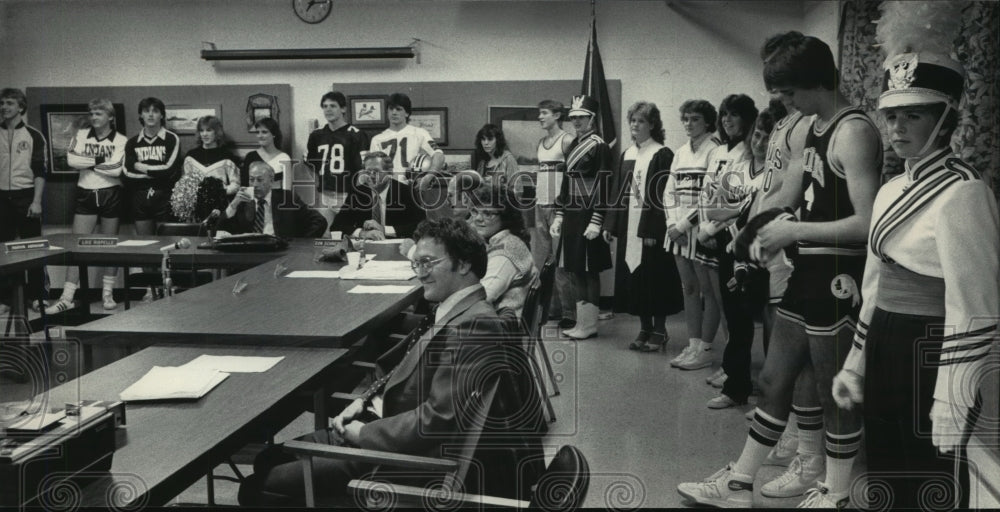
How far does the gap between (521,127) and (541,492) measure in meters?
5.58

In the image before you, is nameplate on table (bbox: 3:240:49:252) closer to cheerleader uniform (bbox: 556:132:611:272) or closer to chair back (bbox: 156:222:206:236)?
chair back (bbox: 156:222:206:236)

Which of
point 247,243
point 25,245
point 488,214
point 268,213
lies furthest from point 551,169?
point 25,245

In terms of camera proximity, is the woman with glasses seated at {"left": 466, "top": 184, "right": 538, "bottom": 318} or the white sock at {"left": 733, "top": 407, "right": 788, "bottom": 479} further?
the woman with glasses seated at {"left": 466, "top": 184, "right": 538, "bottom": 318}

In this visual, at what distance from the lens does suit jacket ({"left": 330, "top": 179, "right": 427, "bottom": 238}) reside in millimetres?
5461

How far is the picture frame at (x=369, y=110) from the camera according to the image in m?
7.14

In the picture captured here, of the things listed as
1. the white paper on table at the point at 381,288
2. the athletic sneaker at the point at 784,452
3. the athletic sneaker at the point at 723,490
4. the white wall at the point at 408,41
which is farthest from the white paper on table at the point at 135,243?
the athletic sneaker at the point at 784,452

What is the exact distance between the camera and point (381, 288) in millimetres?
3557

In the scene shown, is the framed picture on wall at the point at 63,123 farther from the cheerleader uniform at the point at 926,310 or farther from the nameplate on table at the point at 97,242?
the cheerleader uniform at the point at 926,310

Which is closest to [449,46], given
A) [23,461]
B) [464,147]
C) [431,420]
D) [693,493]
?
[464,147]

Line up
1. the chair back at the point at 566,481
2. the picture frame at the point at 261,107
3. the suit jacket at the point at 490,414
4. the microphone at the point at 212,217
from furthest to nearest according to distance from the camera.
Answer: the picture frame at the point at 261,107 → the microphone at the point at 212,217 → the suit jacket at the point at 490,414 → the chair back at the point at 566,481

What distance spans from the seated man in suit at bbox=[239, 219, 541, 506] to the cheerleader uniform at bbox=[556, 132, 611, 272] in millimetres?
3132

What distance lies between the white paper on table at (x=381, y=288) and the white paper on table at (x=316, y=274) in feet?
1.05

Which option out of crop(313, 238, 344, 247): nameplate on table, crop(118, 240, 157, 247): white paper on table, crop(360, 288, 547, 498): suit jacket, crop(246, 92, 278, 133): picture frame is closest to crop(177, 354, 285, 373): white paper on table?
crop(360, 288, 547, 498): suit jacket

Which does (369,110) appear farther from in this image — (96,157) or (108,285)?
(108,285)
